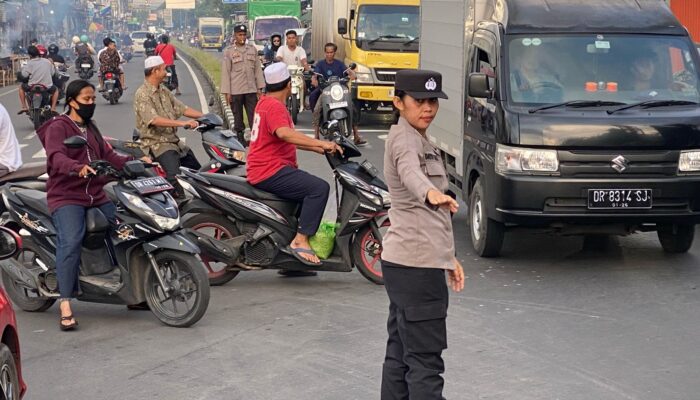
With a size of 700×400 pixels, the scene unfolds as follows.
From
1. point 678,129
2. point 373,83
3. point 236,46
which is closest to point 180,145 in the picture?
point 678,129

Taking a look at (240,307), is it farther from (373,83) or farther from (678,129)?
(373,83)

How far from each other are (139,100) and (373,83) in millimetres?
12242

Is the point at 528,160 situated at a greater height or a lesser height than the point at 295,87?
greater

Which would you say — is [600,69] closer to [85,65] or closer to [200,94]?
[200,94]

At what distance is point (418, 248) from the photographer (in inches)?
205

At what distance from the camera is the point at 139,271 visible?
7.94m

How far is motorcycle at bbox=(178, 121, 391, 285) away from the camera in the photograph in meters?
8.78

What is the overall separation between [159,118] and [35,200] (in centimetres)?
254

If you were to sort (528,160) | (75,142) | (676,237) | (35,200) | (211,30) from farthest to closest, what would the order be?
1. (211,30)
2. (676,237)
3. (528,160)
4. (35,200)
5. (75,142)

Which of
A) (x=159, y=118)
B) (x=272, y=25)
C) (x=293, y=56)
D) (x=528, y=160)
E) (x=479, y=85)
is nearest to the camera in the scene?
(x=528, y=160)

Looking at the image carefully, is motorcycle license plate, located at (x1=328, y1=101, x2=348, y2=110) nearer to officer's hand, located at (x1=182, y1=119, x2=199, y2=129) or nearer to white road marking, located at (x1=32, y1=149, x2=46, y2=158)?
white road marking, located at (x1=32, y1=149, x2=46, y2=158)

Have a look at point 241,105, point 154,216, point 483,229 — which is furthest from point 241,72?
point 154,216

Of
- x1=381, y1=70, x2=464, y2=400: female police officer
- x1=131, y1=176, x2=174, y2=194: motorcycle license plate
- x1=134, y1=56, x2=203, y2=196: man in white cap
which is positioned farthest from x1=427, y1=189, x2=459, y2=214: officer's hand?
x1=134, y1=56, x2=203, y2=196: man in white cap

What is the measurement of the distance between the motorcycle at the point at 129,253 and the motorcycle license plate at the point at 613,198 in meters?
3.35
